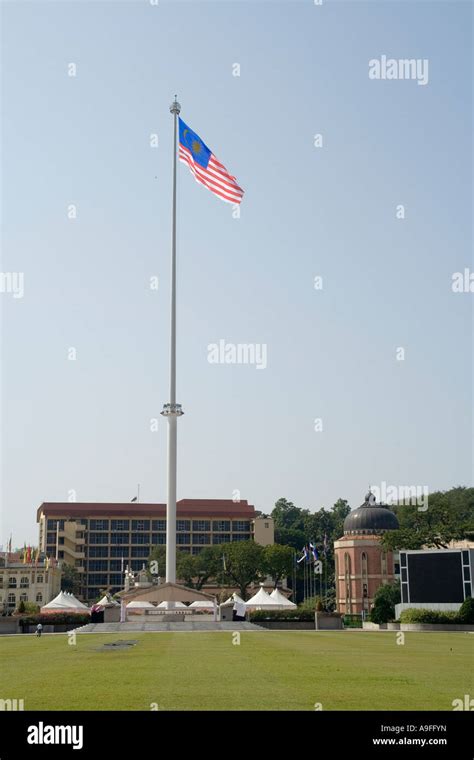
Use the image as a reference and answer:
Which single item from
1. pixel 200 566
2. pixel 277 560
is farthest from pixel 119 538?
pixel 277 560

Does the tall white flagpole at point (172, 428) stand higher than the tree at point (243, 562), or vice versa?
the tall white flagpole at point (172, 428)

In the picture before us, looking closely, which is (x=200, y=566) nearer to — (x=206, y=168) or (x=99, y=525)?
(x=99, y=525)

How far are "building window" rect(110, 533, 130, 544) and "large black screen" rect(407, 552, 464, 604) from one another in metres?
107

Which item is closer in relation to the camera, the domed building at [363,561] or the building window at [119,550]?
the domed building at [363,561]

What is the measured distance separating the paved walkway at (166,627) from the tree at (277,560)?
72.2 m

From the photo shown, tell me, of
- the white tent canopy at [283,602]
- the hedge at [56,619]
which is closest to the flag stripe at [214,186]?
the hedge at [56,619]

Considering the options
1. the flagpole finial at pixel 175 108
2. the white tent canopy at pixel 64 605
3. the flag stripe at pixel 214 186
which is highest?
the flagpole finial at pixel 175 108

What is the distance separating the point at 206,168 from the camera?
63.9m

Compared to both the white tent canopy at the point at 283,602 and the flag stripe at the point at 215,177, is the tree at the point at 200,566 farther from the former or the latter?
the flag stripe at the point at 215,177

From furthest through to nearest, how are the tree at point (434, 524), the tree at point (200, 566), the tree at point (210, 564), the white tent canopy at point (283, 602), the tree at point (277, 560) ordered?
the tree at point (210, 564), the tree at point (200, 566), the tree at point (277, 560), the tree at point (434, 524), the white tent canopy at point (283, 602)

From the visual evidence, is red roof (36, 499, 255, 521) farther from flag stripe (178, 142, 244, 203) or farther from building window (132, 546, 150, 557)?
flag stripe (178, 142, 244, 203)

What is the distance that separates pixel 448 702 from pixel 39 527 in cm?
17175

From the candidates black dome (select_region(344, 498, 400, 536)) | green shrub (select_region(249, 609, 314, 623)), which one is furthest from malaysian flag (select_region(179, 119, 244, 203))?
black dome (select_region(344, 498, 400, 536))

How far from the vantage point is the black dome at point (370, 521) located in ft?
398
